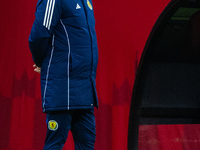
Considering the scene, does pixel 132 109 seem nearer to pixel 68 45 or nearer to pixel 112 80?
pixel 112 80

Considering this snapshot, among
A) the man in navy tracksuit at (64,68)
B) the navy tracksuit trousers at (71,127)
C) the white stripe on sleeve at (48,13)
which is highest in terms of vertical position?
the white stripe on sleeve at (48,13)

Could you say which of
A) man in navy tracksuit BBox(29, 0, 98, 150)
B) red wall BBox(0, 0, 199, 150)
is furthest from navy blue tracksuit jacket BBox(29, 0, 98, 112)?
red wall BBox(0, 0, 199, 150)

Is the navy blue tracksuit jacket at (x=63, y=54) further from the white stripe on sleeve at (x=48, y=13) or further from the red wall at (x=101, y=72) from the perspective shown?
the red wall at (x=101, y=72)

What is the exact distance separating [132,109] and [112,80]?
0.21m

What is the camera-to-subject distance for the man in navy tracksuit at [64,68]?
2.93 feet

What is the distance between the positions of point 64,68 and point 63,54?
50 mm

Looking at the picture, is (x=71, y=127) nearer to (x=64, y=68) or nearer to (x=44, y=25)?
(x=64, y=68)

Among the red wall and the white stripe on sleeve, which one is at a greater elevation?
the white stripe on sleeve

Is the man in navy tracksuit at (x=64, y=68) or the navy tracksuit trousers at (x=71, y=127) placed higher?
the man in navy tracksuit at (x=64, y=68)

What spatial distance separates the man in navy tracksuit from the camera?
0.89 metres

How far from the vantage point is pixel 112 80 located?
158 cm

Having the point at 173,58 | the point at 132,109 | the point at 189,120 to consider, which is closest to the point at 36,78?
the point at 132,109

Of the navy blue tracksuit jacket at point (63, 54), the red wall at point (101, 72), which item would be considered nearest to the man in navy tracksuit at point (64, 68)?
the navy blue tracksuit jacket at point (63, 54)

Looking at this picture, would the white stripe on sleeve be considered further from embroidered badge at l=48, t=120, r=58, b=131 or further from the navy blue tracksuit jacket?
embroidered badge at l=48, t=120, r=58, b=131
